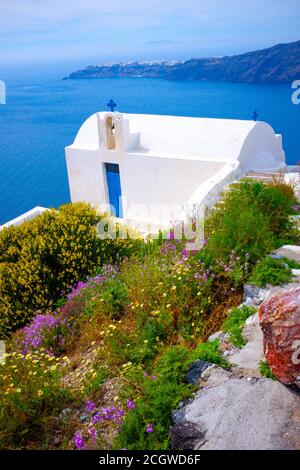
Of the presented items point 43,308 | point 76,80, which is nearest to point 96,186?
point 43,308

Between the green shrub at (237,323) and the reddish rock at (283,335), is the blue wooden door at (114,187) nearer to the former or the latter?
the green shrub at (237,323)

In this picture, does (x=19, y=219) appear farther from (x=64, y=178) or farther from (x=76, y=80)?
(x=76, y=80)

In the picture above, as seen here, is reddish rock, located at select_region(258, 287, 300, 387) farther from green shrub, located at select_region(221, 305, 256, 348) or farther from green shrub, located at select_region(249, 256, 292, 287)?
green shrub, located at select_region(249, 256, 292, 287)

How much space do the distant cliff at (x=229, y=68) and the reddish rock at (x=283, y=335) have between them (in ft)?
89.3

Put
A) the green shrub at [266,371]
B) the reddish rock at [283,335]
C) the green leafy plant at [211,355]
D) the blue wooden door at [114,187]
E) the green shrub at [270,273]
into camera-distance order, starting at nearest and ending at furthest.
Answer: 1. the reddish rock at [283,335]
2. the green shrub at [266,371]
3. the green leafy plant at [211,355]
4. the green shrub at [270,273]
5. the blue wooden door at [114,187]

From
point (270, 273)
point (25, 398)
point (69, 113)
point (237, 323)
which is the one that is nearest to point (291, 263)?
point (270, 273)

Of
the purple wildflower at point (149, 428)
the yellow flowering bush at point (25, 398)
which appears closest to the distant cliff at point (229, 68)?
the yellow flowering bush at point (25, 398)

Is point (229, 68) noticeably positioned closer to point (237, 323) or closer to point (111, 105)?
point (111, 105)

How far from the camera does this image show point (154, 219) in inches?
439

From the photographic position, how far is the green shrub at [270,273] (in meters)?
4.36

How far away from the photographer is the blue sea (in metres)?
23.5

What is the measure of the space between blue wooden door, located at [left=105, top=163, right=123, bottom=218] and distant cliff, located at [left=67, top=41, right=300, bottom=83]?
19839mm

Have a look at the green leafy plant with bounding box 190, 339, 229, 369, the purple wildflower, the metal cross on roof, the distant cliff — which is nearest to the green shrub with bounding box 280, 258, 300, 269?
the green leafy plant with bounding box 190, 339, 229, 369

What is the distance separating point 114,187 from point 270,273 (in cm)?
824
